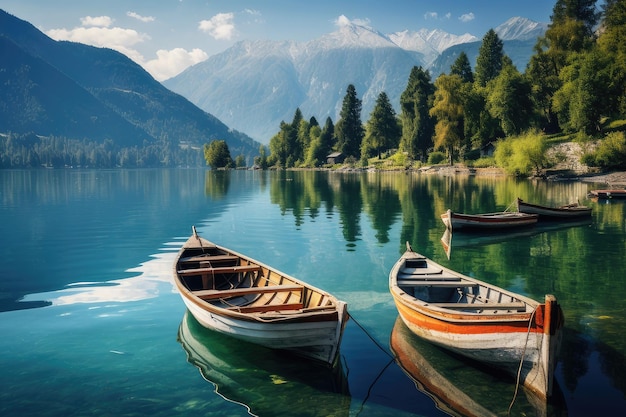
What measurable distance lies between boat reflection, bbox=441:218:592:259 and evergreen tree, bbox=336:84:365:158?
394 feet

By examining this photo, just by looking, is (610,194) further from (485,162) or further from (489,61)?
(489,61)

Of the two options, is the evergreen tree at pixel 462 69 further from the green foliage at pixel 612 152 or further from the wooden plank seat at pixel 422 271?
the wooden plank seat at pixel 422 271

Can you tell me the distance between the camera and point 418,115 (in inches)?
4614

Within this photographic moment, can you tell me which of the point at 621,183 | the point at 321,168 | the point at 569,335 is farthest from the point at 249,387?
the point at 321,168

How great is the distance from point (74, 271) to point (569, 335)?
2062 centimetres

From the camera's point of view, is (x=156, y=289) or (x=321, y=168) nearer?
(x=156, y=289)

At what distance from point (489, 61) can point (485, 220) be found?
102m

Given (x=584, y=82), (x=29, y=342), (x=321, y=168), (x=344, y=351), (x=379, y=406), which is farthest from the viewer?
(x=321, y=168)

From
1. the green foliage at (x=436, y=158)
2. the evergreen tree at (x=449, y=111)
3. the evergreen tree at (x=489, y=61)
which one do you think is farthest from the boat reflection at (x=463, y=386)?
the evergreen tree at (x=489, y=61)

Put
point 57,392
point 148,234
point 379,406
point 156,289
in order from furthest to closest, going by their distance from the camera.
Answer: point 148,234 < point 156,289 < point 57,392 < point 379,406

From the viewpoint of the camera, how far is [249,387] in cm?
1060

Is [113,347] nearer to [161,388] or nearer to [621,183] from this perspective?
[161,388]

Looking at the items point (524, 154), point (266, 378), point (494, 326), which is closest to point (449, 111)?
point (524, 154)

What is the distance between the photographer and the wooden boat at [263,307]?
1052 centimetres
